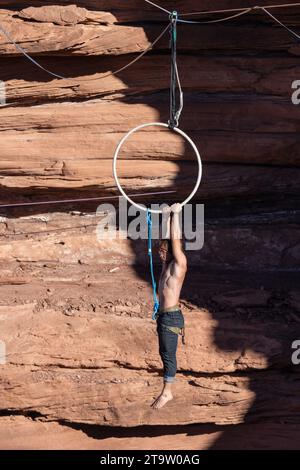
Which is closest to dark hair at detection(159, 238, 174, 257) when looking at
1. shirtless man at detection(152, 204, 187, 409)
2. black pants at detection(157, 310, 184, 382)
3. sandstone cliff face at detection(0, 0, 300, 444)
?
shirtless man at detection(152, 204, 187, 409)

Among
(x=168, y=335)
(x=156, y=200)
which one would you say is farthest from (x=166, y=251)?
(x=156, y=200)

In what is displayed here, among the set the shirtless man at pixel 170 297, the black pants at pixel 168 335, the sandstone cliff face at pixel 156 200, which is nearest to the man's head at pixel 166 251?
the shirtless man at pixel 170 297

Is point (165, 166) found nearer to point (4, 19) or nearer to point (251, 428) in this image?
point (4, 19)

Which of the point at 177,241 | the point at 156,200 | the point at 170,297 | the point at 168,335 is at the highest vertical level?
the point at 156,200

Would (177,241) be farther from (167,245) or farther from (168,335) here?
(168,335)

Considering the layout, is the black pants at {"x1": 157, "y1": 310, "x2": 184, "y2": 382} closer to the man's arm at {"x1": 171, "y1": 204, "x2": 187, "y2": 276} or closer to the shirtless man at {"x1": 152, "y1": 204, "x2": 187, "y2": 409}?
the shirtless man at {"x1": 152, "y1": 204, "x2": 187, "y2": 409}

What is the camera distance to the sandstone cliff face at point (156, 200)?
29.1 ft

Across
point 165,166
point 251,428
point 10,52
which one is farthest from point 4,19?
point 251,428

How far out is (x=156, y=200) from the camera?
A: 10.0 meters

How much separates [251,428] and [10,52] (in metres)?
4.67

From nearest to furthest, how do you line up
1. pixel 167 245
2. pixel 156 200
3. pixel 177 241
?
pixel 177 241, pixel 167 245, pixel 156 200

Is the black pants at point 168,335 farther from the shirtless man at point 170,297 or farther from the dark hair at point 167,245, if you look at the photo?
the dark hair at point 167,245

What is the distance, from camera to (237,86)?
9.76 m

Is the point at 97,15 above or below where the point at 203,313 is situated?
above
